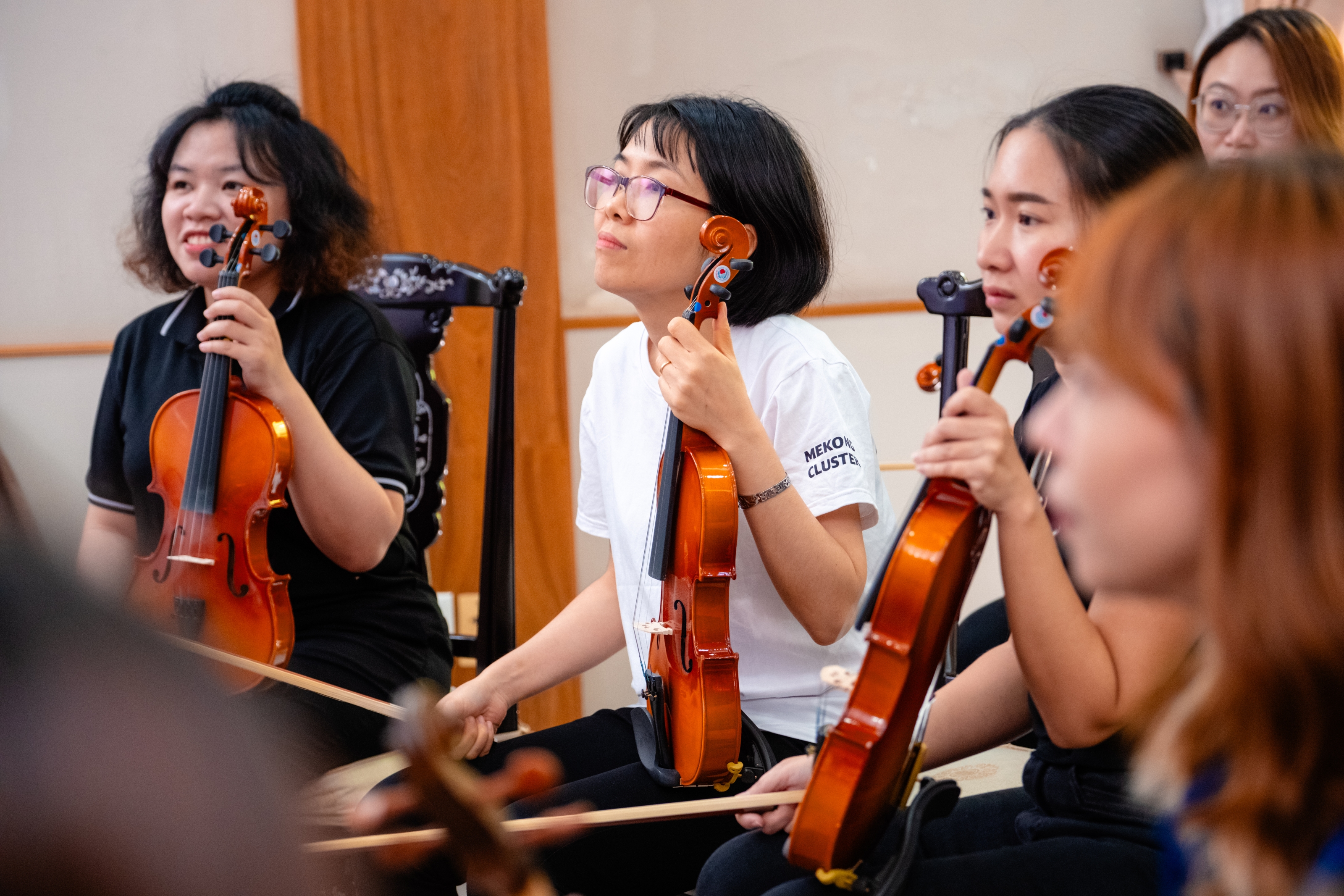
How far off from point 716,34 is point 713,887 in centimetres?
245

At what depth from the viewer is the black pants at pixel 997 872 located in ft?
2.97

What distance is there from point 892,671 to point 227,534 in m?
0.98

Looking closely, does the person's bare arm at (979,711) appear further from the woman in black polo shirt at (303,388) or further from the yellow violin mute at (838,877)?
the woman in black polo shirt at (303,388)

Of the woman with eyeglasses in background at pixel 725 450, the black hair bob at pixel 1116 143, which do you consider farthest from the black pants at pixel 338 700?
the black hair bob at pixel 1116 143

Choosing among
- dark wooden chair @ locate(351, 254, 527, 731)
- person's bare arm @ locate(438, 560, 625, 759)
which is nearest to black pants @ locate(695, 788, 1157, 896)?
person's bare arm @ locate(438, 560, 625, 759)

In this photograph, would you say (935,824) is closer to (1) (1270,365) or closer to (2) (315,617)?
(1) (1270,365)

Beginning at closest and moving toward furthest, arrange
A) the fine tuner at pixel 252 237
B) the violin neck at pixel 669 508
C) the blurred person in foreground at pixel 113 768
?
the blurred person in foreground at pixel 113 768
the violin neck at pixel 669 508
the fine tuner at pixel 252 237

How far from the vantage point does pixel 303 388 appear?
1722 millimetres

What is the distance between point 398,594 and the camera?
175cm

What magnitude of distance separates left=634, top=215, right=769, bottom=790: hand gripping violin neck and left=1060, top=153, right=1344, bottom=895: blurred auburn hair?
1.91 feet

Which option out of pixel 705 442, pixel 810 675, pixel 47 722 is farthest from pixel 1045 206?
pixel 47 722

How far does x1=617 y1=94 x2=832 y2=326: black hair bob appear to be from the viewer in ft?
4.66

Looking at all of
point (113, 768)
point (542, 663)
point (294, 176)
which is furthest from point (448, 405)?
point (113, 768)

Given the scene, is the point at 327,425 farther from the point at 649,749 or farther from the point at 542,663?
the point at 649,749
